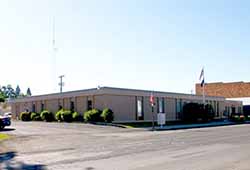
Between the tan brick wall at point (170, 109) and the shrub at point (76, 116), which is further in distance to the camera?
the tan brick wall at point (170, 109)

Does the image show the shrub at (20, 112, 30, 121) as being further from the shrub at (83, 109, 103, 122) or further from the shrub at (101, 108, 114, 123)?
the shrub at (101, 108, 114, 123)

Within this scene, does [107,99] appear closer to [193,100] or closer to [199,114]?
[199,114]

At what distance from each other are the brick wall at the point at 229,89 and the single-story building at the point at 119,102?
31.8m

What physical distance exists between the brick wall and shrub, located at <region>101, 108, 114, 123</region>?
164 ft

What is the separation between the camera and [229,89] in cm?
8212

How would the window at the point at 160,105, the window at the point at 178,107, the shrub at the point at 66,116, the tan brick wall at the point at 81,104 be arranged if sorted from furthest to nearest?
the window at the point at 178,107
the window at the point at 160,105
the tan brick wall at the point at 81,104
the shrub at the point at 66,116

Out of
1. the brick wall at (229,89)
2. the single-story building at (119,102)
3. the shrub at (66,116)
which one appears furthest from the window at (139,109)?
the brick wall at (229,89)

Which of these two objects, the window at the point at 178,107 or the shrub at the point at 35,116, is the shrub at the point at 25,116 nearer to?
the shrub at the point at 35,116

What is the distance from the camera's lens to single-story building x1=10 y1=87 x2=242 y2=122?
38375mm

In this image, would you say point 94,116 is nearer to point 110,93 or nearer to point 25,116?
point 110,93

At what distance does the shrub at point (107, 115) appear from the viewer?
3584 centimetres

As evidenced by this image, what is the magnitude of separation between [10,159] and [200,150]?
22.8 ft

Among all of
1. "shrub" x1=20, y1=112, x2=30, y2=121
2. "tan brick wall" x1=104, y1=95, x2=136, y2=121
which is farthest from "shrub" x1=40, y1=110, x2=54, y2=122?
"tan brick wall" x1=104, y1=95, x2=136, y2=121

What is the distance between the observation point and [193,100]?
165ft
